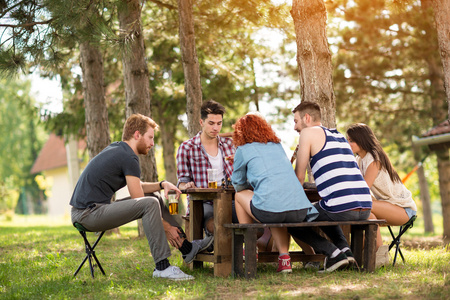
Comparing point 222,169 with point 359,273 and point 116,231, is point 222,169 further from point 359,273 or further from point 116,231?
point 116,231

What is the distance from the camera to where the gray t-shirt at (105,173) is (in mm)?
4980

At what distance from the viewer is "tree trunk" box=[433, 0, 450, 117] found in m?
6.14

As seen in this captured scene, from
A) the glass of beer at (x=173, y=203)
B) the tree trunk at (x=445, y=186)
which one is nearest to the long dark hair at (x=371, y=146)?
the glass of beer at (x=173, y=203)

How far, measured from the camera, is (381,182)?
550 centimetres

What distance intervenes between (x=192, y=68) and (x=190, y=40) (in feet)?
1.37

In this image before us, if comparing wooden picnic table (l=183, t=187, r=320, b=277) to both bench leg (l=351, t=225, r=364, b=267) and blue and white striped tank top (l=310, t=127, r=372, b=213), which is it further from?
bench leg (l=351, t=225, r=364, b=267)

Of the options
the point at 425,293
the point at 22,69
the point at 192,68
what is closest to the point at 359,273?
the point at 425,293

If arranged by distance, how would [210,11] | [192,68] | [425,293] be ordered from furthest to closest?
[210,11], [192,68], [425,293]

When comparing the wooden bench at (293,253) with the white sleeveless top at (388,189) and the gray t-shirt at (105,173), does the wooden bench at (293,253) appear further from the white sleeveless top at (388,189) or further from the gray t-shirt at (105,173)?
the gray t-shirt at (105,173)

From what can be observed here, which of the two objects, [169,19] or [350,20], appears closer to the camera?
[169,19]

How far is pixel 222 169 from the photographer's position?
5.99 meters

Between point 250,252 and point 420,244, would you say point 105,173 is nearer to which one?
point 250,252

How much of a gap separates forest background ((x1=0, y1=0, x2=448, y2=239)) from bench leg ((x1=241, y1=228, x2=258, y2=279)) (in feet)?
11.7

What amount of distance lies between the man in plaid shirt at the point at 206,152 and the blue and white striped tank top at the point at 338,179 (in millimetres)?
1208
